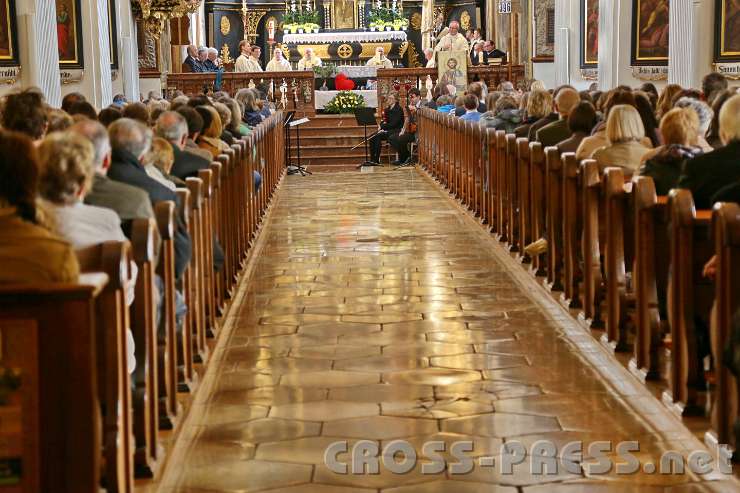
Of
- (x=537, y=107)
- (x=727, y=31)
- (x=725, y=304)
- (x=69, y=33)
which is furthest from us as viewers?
(x=69, y=33)

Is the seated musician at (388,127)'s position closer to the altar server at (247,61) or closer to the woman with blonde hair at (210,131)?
the altar server at (247,61)

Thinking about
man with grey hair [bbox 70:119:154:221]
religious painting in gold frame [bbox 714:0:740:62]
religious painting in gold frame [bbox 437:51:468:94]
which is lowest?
man with grey hair [bbox 70:119:154:221]

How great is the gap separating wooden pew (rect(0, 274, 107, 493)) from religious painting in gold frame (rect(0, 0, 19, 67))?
9883 mm

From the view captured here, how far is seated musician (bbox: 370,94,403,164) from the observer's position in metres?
20.2

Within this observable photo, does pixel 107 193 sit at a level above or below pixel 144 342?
above

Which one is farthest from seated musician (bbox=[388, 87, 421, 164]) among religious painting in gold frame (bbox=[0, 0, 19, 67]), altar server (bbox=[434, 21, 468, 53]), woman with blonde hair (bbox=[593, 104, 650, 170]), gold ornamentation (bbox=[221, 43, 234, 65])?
→ woman with blonde hair (bbox=[593, 104, 650, 170])

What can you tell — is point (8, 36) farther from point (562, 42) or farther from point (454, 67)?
point (562, 42)

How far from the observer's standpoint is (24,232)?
148 inches

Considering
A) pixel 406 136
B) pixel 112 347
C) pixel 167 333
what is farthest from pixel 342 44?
pixel 112 347

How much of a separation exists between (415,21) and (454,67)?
1381cm

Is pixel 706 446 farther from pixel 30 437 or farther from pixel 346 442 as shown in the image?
pixel 30 437

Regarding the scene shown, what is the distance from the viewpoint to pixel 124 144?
5770 millimetres

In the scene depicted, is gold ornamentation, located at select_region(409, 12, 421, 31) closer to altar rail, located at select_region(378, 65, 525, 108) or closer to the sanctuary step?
altar rail, located at select_region(378, 65, 525, 108)

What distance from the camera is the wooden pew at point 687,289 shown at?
17.1 feet
